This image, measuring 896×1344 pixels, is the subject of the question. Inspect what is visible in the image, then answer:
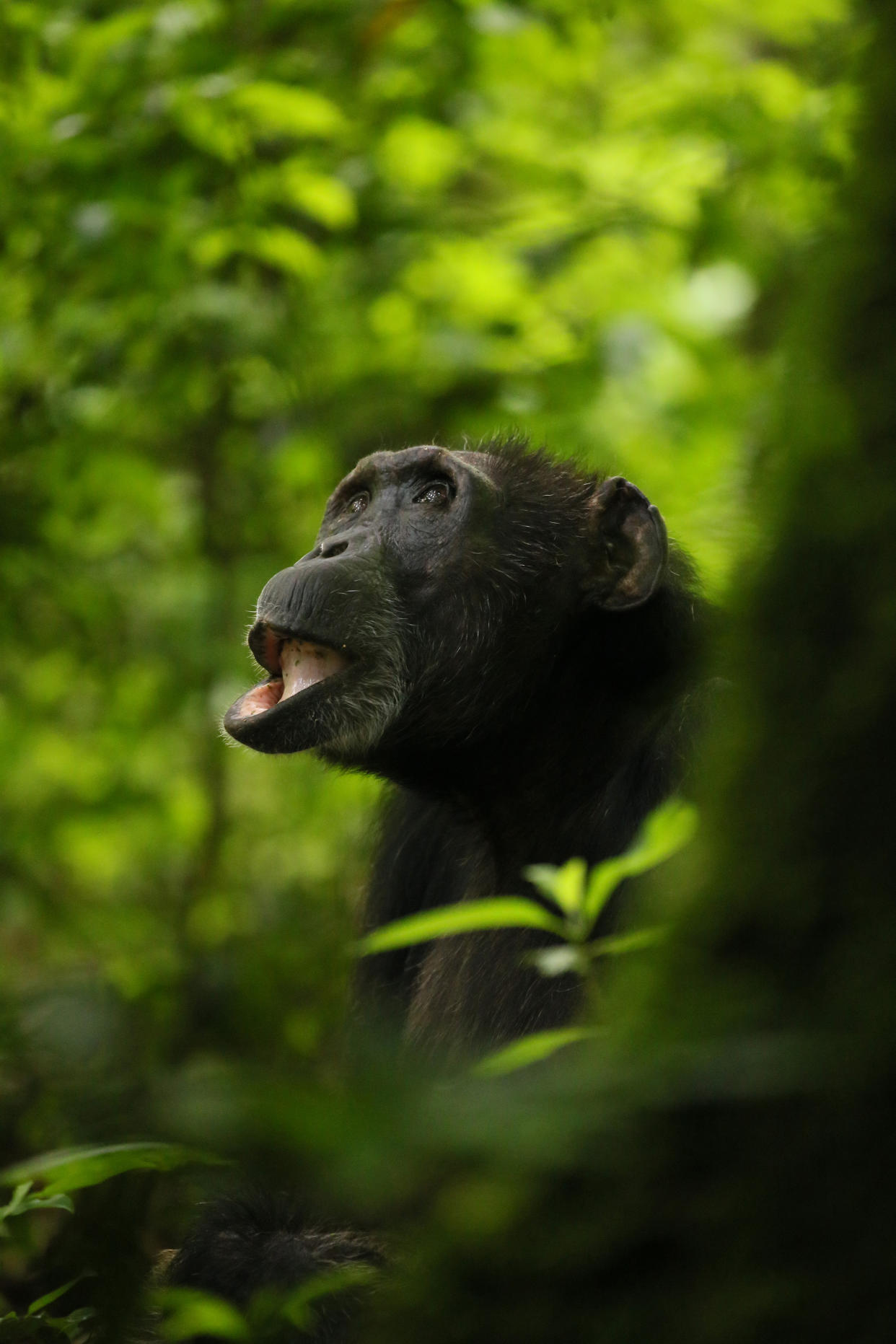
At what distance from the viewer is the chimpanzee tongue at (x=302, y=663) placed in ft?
11.4

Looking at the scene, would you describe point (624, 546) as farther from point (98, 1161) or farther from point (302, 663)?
point (98, 1161)

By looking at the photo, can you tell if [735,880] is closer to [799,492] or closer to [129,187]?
[799,492]

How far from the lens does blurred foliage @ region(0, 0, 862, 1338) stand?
176 inches

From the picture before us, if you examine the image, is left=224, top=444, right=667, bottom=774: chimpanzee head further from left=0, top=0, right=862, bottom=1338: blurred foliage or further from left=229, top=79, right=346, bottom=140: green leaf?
left=229, top=79, right=346, bottom=140: green leaf

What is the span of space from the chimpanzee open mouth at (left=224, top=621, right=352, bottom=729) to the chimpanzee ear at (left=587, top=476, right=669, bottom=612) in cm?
70

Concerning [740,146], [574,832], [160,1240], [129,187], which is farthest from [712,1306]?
[740,146]

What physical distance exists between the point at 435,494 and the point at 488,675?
1.90ft

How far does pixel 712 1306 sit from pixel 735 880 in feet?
1.08

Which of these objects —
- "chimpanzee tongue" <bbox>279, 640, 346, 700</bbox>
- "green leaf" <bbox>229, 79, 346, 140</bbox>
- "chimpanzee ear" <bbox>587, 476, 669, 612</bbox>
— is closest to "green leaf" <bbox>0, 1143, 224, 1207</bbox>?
"chimpanzee tongue" <bbox>279, 640, 346, 700</bbox>

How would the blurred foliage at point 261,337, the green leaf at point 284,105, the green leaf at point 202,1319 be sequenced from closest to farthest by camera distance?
the green leaf at point 202,1319 < the green leaf at point 284,105 < the blurred foliage at point 261,337

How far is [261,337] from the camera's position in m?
5.05

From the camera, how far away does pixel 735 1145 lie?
41.5 inches

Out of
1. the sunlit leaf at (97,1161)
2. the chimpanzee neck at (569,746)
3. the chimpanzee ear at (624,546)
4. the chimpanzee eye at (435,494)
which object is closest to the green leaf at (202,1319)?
the sunlit leaf at (97,1161)

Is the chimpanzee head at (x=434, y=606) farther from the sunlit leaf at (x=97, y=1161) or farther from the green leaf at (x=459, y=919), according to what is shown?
the green leaf at (x=459, y=919)
